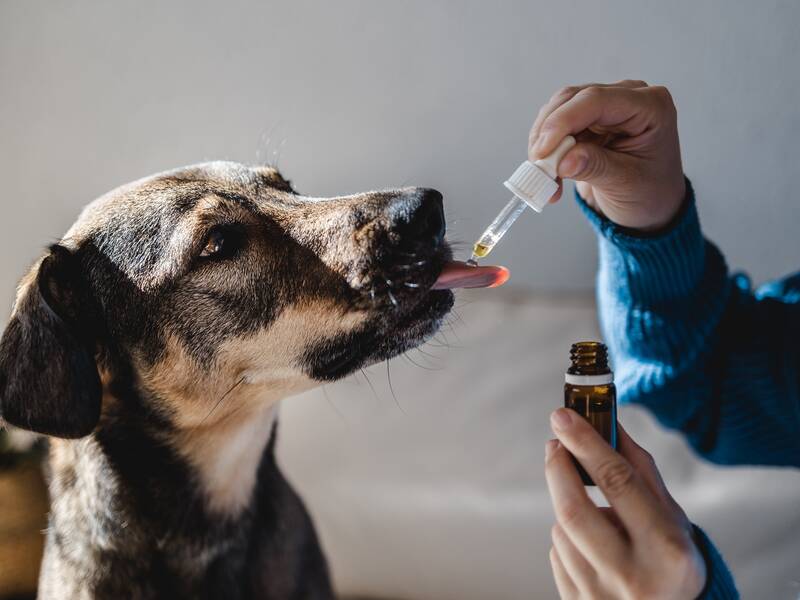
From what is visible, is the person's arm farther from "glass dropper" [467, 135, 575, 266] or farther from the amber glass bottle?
the amber glass bottle

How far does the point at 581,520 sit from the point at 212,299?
642 mm

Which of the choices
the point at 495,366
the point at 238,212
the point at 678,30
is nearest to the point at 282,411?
the point at 495,366

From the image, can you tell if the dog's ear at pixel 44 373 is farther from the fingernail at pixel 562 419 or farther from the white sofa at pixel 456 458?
the white sofa at pixel 456 458

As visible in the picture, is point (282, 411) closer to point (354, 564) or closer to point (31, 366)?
point (354, 564)

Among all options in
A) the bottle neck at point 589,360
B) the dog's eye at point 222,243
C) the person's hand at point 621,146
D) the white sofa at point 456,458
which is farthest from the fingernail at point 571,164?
the white sofa at point 456,458

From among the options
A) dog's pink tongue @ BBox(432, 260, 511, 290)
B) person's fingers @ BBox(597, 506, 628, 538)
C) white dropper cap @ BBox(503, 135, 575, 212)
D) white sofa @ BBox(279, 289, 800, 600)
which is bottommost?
white sofa @ BBox(279, 289, 800, 600)

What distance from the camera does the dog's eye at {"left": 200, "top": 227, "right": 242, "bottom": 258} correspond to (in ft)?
3.78

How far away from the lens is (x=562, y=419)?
83 centimetres

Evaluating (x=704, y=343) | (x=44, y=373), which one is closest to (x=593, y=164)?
(x=704, y=343)

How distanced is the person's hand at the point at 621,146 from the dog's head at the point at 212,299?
20 centimetres

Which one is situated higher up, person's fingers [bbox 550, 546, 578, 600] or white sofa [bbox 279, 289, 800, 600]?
person's fingers [bbox 550, 546, 578, 600]

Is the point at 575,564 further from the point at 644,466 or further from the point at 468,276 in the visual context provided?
the point at 468,276

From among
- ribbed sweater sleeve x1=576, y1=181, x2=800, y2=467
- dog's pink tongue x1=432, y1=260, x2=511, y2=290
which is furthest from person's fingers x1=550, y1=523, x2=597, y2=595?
ribbed sweater sleeve x1=576, y1=181, x2=800, y2=467

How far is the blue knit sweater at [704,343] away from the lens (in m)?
1.30
